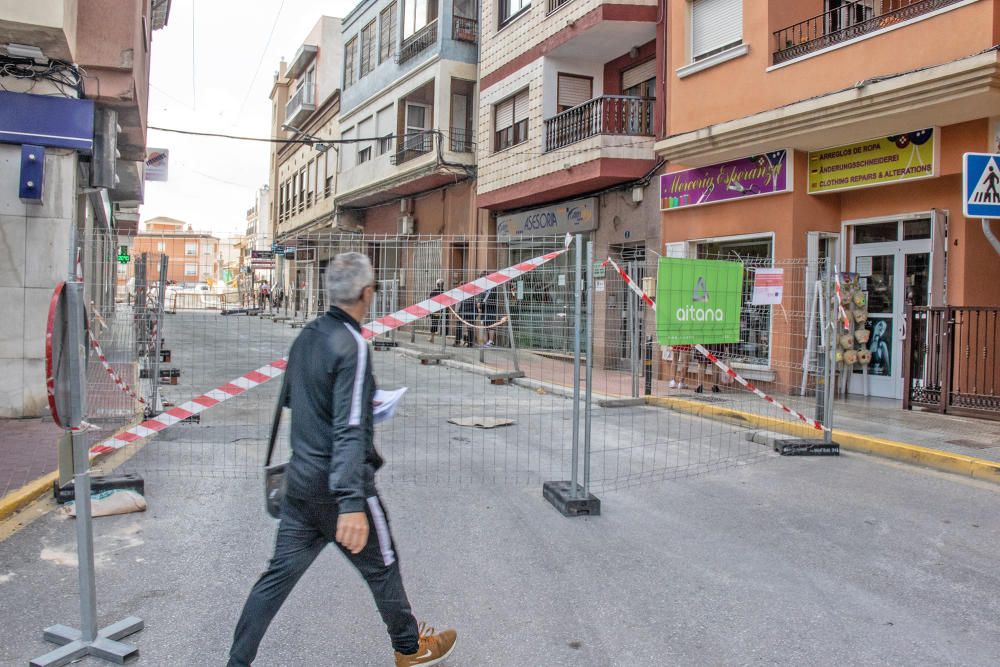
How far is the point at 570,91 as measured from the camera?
1772 cm

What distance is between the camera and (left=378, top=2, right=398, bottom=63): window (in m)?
24.5

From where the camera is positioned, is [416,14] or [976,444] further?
[416,14]

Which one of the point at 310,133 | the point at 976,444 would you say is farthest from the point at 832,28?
the point at 310,133

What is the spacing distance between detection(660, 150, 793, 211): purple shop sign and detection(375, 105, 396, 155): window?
11.9 meters

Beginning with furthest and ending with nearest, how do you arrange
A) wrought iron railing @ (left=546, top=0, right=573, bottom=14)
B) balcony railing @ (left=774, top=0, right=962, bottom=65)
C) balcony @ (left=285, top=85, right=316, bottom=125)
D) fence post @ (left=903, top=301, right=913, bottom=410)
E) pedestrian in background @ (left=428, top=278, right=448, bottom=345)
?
balcony @ (left=285, top=85, right=316, bottom=125), wrought iron railing @ (left=546, top=0, right=573, bottom=14), balcony railing @ (left=774, top=0, right=962, bottom=65), fence post @ (left=903, top=301, right=913, bottom=410), pedestrian in background @ (left=428, top=278, right=448, bottom=345)

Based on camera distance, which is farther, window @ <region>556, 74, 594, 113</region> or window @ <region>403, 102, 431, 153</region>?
window @ <region>403, 102, 431, 153</region>

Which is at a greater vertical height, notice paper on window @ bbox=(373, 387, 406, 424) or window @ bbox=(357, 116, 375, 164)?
window @ bbox=(357, 116, 375, 164)

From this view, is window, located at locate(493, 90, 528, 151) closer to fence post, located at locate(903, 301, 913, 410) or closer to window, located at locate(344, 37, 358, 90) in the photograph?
window, located at locate(344, 37, 358, 90)

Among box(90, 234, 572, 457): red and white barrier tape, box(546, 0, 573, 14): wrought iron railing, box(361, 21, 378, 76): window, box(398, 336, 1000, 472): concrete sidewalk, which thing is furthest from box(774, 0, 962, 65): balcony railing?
box(361, 21, 378, 76): window

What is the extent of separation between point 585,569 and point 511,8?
57.8 feet

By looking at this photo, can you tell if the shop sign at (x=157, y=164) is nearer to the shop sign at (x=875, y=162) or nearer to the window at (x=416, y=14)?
the window at (x=416, y=14)

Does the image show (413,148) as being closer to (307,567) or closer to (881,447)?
(881,447)

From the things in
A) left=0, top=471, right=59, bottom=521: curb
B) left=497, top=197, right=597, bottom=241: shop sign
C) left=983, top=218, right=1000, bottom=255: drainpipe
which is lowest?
left=0, top=471, right=59, bottom=521: curb

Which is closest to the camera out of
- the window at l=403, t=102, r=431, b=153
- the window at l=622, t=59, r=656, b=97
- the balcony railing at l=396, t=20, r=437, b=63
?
the window at l=622, t=59, r=656, b=97
